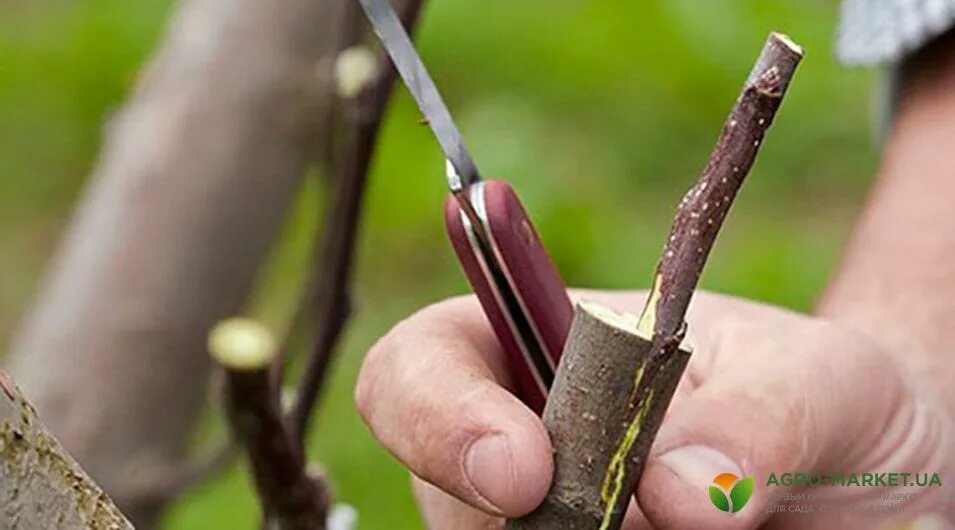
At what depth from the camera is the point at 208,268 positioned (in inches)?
41.4

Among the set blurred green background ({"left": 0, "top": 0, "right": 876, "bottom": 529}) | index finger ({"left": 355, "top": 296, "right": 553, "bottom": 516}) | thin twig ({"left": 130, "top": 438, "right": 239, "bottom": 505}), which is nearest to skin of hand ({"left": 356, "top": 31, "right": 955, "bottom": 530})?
index finger ({"left": 355, "top": 296, "right": 553, "bottom": 516})

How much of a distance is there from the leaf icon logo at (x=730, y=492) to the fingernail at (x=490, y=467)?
0.09 m

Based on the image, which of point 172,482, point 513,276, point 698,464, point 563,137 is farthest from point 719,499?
point 563,137

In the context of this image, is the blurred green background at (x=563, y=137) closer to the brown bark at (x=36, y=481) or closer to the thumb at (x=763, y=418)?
the thumb at (x=763, y=418)

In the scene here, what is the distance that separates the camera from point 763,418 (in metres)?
0.68

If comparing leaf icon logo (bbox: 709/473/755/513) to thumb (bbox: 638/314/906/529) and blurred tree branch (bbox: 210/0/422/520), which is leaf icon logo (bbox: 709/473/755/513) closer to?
thumb (bbox: 638/314/906/529)

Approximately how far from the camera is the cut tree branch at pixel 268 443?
2.28ft

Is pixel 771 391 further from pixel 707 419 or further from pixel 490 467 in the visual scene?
pixel 490 467

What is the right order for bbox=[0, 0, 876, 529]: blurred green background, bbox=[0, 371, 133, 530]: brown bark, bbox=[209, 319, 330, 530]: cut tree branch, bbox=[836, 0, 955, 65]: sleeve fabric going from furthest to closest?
bbox=[0, 0, 876, 529]: blurred green background < bbox=[836, 0, 955, 65]: sleeve fabric < bbox=[209, 319, 330, 530]: cut tree branch < bbox=[0, 371, 133, 530]: brown bark

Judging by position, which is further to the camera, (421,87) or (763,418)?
(763,418)

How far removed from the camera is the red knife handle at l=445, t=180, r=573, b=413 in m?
0.56

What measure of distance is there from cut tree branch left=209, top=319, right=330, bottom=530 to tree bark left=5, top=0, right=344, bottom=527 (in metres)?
0.25

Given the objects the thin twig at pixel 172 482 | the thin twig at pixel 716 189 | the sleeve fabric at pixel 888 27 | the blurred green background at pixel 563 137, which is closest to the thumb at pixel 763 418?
the thin twig at pixel 716 189

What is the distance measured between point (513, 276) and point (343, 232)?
259 mm
